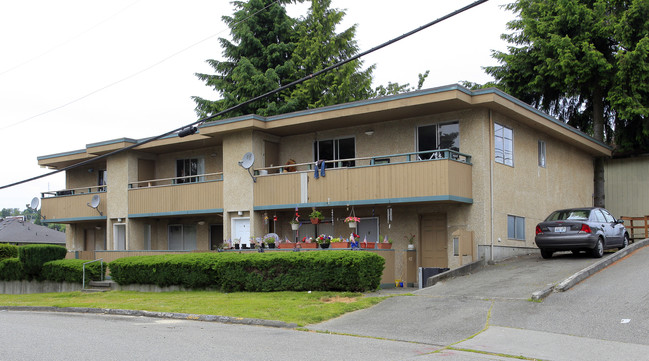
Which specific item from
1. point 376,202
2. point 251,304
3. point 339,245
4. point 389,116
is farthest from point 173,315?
point 389,116

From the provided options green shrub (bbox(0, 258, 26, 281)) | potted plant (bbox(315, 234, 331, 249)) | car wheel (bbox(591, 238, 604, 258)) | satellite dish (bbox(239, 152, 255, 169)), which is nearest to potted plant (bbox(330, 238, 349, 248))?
potted plant (bbox(315, 234, 331, 249))

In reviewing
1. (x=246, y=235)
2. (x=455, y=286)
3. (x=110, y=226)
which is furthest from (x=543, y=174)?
(x=110, y=226)

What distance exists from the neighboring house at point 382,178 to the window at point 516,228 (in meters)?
0.07

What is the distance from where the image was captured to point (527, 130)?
75.7 feet

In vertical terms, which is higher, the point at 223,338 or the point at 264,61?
the point at 264,61

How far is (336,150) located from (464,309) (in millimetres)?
11190

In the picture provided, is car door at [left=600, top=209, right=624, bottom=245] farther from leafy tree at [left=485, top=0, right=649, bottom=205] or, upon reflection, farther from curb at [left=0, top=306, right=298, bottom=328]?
curb at [left=0, top=306, right=298, bottom=328]

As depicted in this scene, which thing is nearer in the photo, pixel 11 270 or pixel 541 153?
pixel 541 153

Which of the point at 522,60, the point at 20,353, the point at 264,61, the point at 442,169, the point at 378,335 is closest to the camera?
the point at 20,353

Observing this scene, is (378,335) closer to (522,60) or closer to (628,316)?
(628,316)

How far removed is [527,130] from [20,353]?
60.4 feet

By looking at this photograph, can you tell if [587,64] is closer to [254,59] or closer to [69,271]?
[254,59]

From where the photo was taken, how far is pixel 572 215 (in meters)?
19.7

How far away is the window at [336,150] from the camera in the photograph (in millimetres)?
23531
